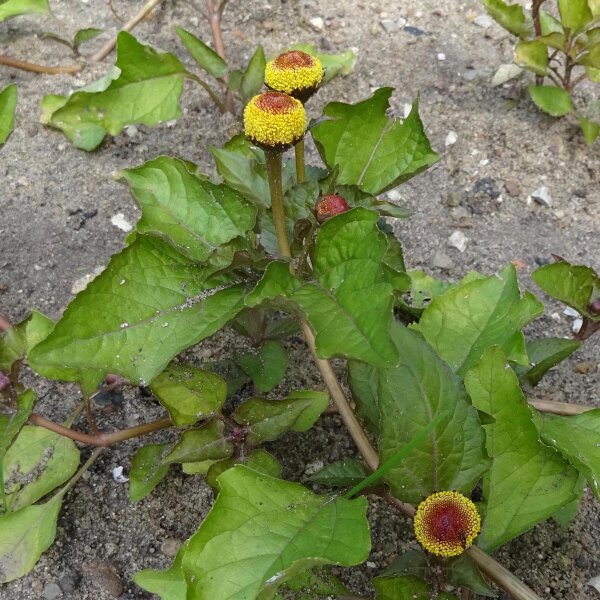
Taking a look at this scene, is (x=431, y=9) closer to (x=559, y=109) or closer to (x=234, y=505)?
(x=559, y=109)

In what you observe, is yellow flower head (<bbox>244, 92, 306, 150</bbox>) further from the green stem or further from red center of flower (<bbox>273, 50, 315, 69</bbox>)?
red center of flower (<bbox>273, 50, 315, 69</bbox>)

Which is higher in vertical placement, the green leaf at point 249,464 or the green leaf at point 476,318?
the green leaf at point 476,318

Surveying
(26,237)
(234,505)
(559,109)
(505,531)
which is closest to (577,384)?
(505,531)

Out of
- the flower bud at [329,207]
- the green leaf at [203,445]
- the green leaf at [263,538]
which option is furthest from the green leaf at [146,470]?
the flower bud at [329,207]

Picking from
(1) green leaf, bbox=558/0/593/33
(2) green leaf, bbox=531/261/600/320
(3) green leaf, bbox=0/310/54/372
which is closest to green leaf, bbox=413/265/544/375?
(2) green leaf, bbox=531/261/600/320

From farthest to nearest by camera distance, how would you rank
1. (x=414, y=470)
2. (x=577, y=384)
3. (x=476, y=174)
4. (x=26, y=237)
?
1. (x=476, y=174)
2. (x=26, y=237)
3. (x=577, y=384)
4. (x=414, y=470)

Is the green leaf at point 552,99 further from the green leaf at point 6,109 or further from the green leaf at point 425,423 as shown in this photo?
the green leaf at point 6,109

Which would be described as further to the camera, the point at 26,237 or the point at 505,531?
the point at 26,237
